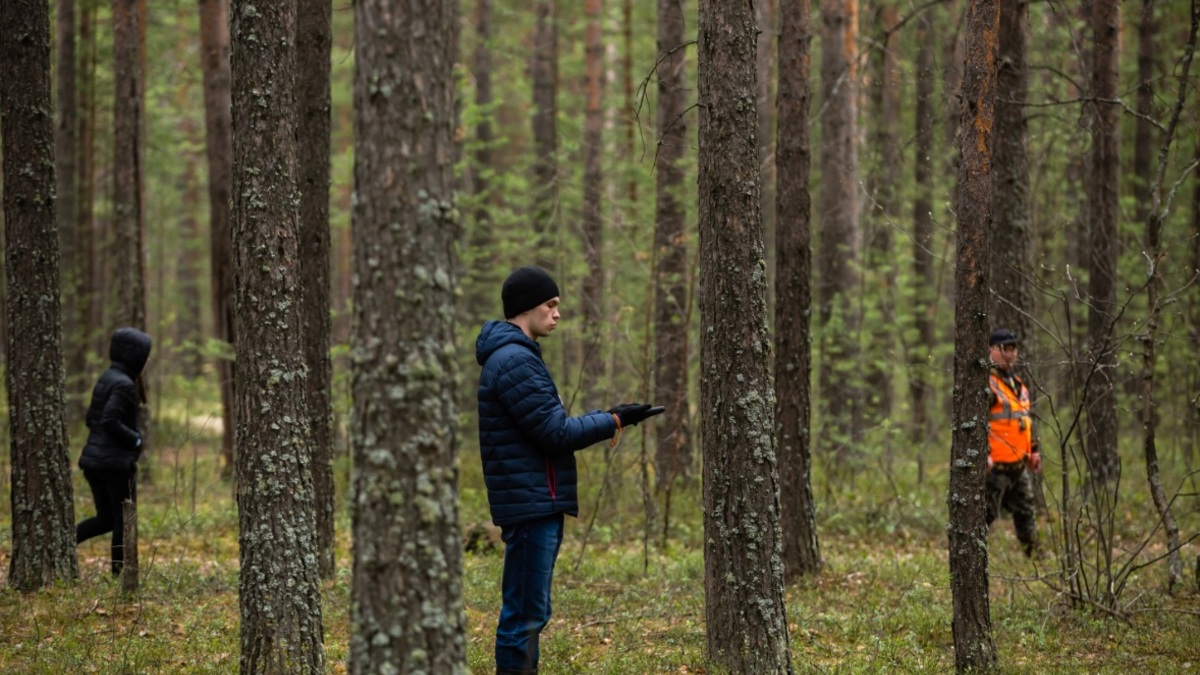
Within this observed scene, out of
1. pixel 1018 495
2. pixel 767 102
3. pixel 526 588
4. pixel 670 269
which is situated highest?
pixel 767 102

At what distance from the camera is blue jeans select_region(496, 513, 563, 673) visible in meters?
5.21

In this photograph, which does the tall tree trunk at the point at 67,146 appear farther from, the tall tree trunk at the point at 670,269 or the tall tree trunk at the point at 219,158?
the tall tree trunk at the point at 670,269

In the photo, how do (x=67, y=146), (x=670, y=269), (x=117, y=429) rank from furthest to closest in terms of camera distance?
(x=67, y=146) < (x=670, y=269) < (x=117, y=429)

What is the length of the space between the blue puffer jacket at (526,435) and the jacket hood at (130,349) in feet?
14.8

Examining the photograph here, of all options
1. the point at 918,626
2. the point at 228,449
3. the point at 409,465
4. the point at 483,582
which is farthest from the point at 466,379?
the point at 409,465

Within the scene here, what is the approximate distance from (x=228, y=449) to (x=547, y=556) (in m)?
10.0

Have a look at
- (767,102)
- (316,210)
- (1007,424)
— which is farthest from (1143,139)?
(316,210)

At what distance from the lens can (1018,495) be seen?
9578 mm

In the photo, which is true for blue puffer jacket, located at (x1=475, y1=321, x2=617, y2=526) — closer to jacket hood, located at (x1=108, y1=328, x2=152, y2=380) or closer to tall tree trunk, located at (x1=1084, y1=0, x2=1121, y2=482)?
jacket hood, located at (x1=108, y1=328, x2=152, y2=380)

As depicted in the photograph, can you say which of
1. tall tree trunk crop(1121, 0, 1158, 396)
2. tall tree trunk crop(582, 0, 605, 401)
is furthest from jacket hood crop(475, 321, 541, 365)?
tall tree trunk crop(1121, 0, 1158, 396)

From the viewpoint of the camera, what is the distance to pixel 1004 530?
11258mm

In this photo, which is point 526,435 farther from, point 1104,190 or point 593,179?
point 593,179

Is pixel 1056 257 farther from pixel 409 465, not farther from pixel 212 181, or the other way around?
pixel 409 465

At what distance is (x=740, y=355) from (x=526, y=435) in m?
1.35
